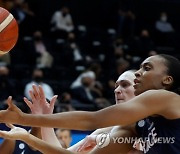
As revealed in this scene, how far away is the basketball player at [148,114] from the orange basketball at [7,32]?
1022 millimetres

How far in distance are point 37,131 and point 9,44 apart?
683 millimetres

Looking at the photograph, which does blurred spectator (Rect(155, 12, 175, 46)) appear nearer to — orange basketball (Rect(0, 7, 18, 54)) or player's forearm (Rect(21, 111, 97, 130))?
orange basketball (Rect(0, 7, 18, 54))

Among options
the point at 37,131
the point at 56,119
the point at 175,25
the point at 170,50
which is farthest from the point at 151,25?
the point at 56,119

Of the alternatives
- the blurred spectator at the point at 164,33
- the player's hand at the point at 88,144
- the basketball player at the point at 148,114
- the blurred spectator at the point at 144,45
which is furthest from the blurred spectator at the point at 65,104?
the blurred spectator at the point at 164,33

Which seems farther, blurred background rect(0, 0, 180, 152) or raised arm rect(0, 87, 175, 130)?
blurred background rect(0, 0, 180, 152)

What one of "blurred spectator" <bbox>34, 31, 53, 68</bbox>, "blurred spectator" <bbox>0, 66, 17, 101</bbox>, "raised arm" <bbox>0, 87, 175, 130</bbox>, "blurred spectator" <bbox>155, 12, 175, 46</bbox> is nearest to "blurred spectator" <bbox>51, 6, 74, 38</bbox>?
"blurred spectator" <bbox>34, 31, 53, 68</bbox>

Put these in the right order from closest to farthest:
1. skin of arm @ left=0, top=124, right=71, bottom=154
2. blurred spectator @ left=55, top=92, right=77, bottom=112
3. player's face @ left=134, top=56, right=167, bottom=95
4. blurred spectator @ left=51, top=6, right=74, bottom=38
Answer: skin of arm @ left=0, top=124, right=71, bottom=154 < player's face @ left=134, top=56, right=167, bottom=95 < blurred spectator @ left=55, top=92, right=77, bottom=112 < blurred spectator @ left=51, top=6, right=74, bottom=38

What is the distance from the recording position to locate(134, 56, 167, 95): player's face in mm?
2848

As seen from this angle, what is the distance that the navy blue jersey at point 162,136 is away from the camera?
2756 millimetres

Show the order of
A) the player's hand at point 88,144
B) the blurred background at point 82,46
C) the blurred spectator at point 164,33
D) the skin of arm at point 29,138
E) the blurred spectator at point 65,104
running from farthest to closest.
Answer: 1. the blurred spectator at point 164,33
2. the blurred background at point 82,46
3. the blurred spectator at point 65,104
4. the player's hand at point 88,144
5. the skin of arm at point 29,138

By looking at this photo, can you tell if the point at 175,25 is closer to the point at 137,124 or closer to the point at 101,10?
the point at 101,10

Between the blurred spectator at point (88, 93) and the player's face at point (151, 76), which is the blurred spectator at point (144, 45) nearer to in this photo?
the blurred spectator at point (88, 93)

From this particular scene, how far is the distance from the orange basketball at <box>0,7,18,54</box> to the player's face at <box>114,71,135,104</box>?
80 cm

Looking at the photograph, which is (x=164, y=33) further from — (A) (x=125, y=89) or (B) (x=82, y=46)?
(A) (x=125, y=89)
